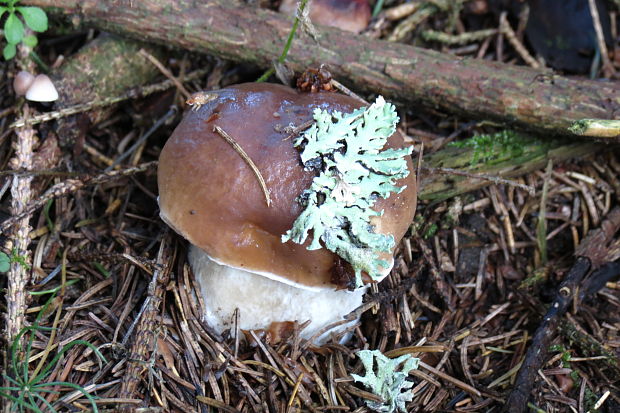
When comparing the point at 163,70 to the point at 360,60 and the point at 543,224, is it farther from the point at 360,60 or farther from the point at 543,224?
the point at 543,224

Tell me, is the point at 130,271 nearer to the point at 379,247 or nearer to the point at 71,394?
the point at 71,394

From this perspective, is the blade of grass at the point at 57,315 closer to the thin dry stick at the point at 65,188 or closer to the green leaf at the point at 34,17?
the thin dry stick at the point at 65,188

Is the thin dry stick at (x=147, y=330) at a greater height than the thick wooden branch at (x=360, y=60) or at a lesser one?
lesser

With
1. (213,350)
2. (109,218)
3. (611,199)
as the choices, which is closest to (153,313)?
(213,350)

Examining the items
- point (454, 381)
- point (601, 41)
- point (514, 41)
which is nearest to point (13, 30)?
point (454, 381)

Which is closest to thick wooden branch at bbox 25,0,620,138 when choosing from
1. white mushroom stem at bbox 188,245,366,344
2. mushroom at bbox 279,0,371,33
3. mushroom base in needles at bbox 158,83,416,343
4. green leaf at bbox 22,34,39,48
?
green leaf at bbox 22,34,39,48

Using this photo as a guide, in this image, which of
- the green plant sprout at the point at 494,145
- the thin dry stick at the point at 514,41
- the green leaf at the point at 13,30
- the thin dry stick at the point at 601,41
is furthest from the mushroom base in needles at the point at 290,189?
the thin dry stick at the point at 601,41
